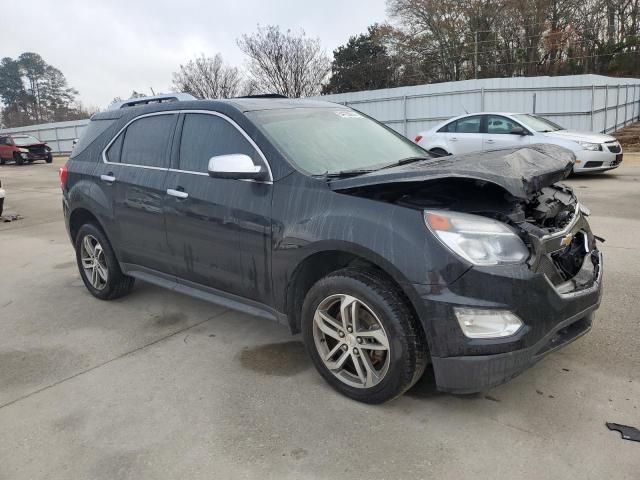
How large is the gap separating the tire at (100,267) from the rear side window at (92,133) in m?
0.75

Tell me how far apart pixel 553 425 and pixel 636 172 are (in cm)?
1166

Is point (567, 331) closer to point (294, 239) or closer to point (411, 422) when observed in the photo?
point (411, 422)

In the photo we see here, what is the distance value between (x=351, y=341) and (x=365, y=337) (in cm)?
10

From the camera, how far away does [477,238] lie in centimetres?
255

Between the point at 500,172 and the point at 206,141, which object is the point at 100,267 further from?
the point at 500,172

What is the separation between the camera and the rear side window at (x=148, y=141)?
4.09m

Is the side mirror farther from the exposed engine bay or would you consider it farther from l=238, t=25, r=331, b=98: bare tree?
l=238, t=25, r=331, b=98: bare tree

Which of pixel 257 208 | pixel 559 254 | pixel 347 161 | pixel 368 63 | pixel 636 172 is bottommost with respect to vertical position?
pixel 636 172

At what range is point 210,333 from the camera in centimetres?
414

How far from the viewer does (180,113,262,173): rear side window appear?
3.54m

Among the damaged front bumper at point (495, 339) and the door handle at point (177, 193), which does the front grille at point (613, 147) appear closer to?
the damaged front bumper at point (495, 339)

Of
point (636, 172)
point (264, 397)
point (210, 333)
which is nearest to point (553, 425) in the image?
point (264, 397)

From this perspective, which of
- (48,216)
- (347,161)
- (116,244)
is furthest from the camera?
(48,216)

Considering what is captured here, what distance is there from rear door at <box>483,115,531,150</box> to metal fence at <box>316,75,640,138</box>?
7039mm
